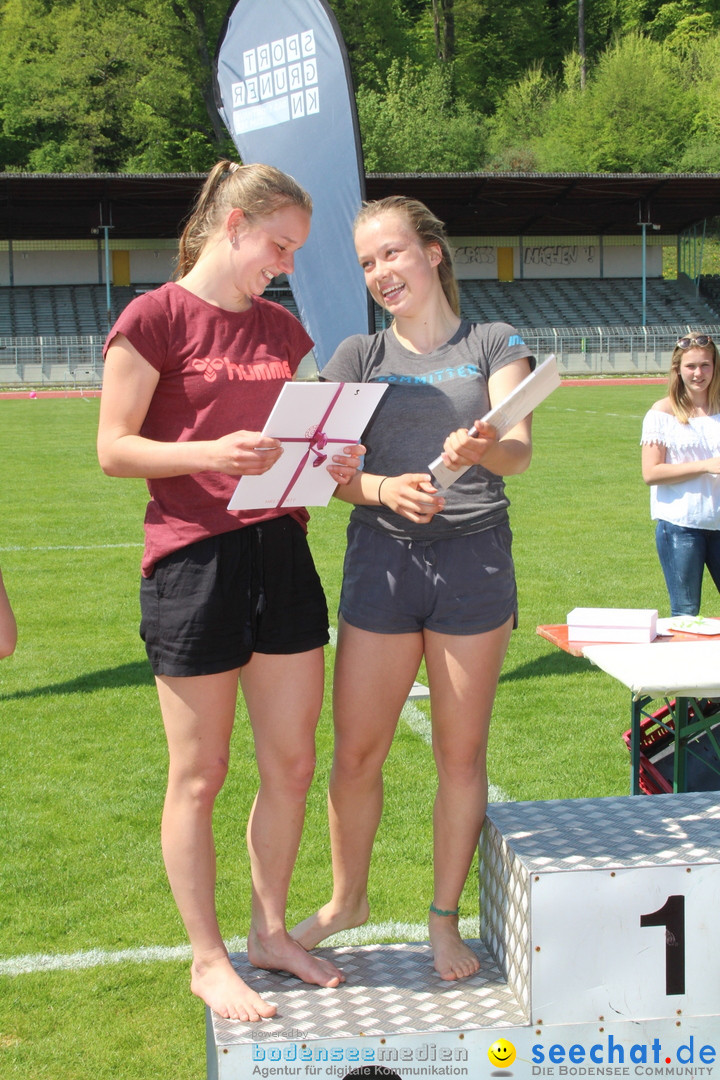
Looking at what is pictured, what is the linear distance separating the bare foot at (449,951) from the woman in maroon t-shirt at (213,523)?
0.95 ft

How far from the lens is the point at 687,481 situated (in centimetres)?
520

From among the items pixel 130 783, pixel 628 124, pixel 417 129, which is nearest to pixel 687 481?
pixel 130 783

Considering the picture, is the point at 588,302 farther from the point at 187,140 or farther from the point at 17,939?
the point at 17,939

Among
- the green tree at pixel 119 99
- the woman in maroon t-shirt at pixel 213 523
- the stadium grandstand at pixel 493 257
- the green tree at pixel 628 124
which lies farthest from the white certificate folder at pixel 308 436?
the green tree at pixel 628 124

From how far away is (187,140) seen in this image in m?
61.0

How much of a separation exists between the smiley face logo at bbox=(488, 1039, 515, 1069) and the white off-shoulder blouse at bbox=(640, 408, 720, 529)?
126 inches

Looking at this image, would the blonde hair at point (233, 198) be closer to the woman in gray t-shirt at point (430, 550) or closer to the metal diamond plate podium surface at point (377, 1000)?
the woman in gray t-shirt at point (430, 550)

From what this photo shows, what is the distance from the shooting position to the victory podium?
239 centimetres

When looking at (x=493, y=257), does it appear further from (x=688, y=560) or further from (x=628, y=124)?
(x=688, y=560)

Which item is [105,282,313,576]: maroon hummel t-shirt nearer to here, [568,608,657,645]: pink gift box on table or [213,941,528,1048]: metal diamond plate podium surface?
[213,941,528,1048]: metal diamond plate podium surface

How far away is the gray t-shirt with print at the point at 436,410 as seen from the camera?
105 inches

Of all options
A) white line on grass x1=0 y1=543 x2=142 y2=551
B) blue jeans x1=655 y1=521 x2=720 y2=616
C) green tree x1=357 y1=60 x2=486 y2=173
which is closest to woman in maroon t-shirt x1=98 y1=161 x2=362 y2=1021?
blue jeans x1=655 y1=521 x2=720 y2=616

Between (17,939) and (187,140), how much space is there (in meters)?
62.6

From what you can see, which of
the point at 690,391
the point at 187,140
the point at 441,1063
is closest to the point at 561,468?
the point at 690,391
